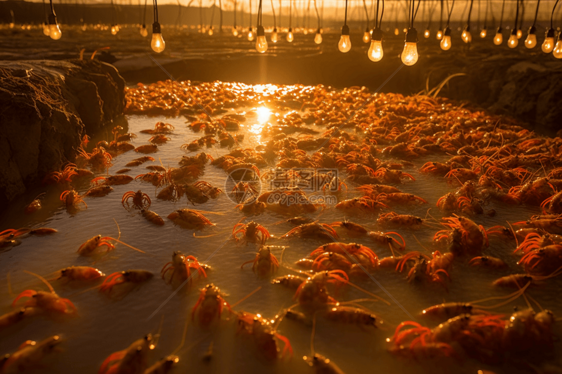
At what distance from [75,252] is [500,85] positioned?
57.5 feet

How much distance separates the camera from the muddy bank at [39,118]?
630cm

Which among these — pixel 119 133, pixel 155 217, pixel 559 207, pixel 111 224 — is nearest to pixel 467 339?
pixel 559 207

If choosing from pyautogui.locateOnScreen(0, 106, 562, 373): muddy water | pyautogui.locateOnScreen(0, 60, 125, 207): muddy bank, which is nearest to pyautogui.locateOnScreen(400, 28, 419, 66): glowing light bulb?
pyautogui.locateOnScreen(0, 106, 562, 373): muddy water

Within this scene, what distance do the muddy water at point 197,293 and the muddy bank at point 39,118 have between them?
699mm

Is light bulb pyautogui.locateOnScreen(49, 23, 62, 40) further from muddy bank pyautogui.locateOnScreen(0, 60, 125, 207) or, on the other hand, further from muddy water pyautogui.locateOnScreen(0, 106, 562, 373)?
muddy water pyautogui.locateOnScreen(0, 106, 562, 373)

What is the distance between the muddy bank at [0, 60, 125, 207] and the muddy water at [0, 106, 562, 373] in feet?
2.29

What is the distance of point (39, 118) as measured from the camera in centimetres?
697

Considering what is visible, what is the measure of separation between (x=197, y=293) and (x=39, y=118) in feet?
18.6

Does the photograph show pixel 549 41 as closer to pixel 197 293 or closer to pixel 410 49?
pixel 410 49

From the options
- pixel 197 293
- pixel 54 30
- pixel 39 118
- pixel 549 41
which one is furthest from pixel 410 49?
pixel 54 30

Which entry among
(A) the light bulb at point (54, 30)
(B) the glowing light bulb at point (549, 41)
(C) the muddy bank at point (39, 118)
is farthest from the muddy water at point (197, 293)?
(B) the glowing light bulb at point (549, 41)

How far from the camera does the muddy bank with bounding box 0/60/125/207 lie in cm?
630

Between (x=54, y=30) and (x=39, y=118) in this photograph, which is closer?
(x=39, y=118)

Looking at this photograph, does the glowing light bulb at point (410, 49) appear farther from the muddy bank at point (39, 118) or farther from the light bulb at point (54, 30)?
the light bulb at point (54, 30)
